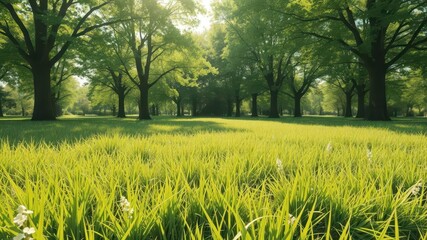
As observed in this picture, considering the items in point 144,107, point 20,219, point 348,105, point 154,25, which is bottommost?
point 20,219

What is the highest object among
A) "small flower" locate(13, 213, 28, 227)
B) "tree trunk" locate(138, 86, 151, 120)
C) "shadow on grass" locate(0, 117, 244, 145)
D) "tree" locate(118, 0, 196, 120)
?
"tree" locate(118, 0, 196, 120)

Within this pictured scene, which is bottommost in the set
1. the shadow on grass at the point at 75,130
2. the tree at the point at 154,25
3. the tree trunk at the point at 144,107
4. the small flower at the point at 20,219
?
the shadow on grass at the point at 75,130

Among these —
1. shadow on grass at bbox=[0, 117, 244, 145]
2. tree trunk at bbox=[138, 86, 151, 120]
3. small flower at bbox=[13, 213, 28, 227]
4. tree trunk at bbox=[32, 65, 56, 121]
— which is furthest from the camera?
tree trunk at bbox=[138, 86, 151, 120]

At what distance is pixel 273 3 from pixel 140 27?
12.0 meters

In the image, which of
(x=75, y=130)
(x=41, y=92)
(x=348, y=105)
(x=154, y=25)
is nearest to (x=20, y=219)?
(x=75, y=130)

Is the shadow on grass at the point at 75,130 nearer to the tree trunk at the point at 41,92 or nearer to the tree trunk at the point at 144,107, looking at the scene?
the tree trunk at the point at 41,92

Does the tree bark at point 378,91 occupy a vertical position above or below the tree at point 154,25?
below

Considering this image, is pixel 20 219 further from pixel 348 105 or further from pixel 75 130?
Result: pixel 348 105

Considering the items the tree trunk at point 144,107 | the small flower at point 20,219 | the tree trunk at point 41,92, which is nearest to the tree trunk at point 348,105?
the tree trunk at point 144,107

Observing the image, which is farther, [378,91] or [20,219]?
[378,91]

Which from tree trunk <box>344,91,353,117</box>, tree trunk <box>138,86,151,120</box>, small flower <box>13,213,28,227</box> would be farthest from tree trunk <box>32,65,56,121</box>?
tree trunk <box>344,91,353,117</box>

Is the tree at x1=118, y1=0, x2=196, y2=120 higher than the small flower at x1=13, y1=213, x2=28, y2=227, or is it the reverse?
the tree at x1=118, y1=0, x2=196, y2=120

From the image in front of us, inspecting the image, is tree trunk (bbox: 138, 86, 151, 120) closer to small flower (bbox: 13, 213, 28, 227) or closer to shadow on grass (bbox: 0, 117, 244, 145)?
shadow on grass (bbox: 0, 117, 244, 145)

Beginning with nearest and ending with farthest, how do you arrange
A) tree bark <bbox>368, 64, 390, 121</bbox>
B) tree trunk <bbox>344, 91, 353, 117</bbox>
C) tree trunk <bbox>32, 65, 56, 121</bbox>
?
1. tree trunk <bbox>32, 65, 56, 121</bbox>
2. tree bark <bbox>368, 64, 390, 121</bbox>
3. tree trunk <bbox>344, 91, 353, 117</bbox>
